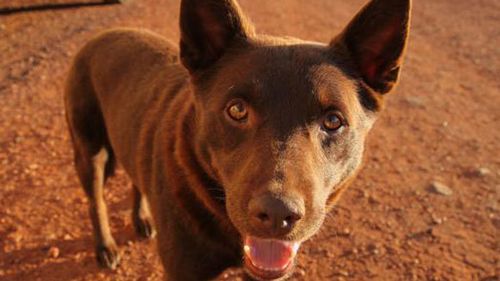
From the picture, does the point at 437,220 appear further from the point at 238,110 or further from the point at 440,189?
the point at 238,110

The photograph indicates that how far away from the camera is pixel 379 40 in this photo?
2.80 m

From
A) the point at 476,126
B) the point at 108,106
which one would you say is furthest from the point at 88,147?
the point at 476,126

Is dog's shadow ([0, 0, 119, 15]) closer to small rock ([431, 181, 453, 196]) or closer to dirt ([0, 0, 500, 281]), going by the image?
dirt ([0, 0, 500, 281])

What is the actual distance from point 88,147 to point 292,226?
2341 millimetres

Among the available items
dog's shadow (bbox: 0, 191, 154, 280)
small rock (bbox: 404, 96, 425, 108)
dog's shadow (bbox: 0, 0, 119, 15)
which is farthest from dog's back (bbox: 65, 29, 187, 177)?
dog's shadow (bbox: 0, 0, 119, 15)

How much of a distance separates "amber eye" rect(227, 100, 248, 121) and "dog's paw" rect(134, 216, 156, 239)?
A: 1.95 metres

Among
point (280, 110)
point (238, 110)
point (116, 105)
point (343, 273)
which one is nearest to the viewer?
point (280, 110)

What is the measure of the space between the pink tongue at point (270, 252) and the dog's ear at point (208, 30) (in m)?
1.06

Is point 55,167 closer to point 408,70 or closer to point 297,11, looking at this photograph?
point 408,70

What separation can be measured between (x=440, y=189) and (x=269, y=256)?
9.44 feet

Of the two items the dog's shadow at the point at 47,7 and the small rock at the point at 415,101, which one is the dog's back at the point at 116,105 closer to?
the small rock at the point at 415,101

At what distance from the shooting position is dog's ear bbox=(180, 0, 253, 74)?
2758mm

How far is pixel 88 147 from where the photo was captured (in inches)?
156

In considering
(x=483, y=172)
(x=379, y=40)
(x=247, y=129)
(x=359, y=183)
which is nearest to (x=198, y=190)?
(x=247, y=129)
